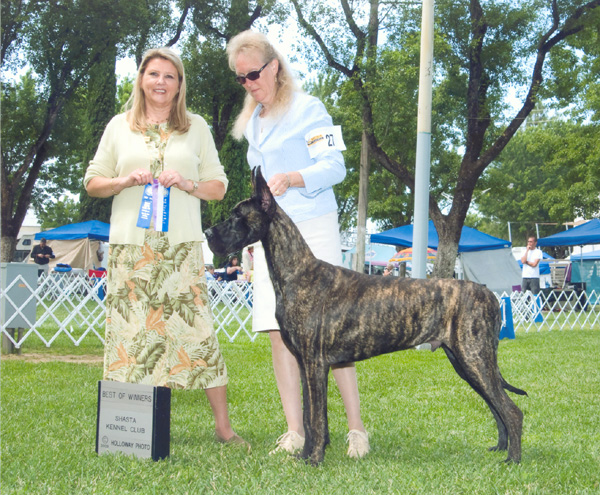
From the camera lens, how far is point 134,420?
11.7ft

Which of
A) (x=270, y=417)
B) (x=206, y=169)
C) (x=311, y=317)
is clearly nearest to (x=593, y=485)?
(x=311, y=317)

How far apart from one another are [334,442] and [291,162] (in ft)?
5.58

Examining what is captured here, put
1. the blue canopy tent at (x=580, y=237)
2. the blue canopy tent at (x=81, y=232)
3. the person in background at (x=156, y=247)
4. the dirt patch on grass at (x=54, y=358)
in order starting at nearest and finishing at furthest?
the person in background at (x=156, y=247)
the dirt patch on grass at (x=54, y=358)
the blue canopy tent at (x=580, y=237)
the blue canopy tent at (x=81, y=232)

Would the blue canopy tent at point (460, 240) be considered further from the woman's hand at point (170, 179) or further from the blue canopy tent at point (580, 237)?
the woman's hand at point (170, 179)

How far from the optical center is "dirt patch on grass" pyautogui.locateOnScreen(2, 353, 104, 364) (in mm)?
8227

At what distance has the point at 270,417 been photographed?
4.84 m

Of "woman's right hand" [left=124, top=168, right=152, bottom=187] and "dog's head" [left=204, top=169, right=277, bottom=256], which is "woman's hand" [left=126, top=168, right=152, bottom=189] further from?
"dog's head" [left=204, top=169, right=277, bottom=256]

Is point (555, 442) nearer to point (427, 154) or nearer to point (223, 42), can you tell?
point (427, 154)

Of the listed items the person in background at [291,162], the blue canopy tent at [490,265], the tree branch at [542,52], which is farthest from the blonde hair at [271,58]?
the blue canopy tent at [490,265]

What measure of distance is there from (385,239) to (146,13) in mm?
9515

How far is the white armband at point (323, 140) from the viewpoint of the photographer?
3.63 meters

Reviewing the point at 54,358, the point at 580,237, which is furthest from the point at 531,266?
the point at 54,358

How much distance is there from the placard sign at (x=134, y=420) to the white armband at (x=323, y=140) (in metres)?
1.53

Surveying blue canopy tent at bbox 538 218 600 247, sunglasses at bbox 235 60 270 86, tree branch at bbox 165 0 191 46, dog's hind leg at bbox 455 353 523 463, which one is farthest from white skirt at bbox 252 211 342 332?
tree branch at bbox 165 0 191 46
